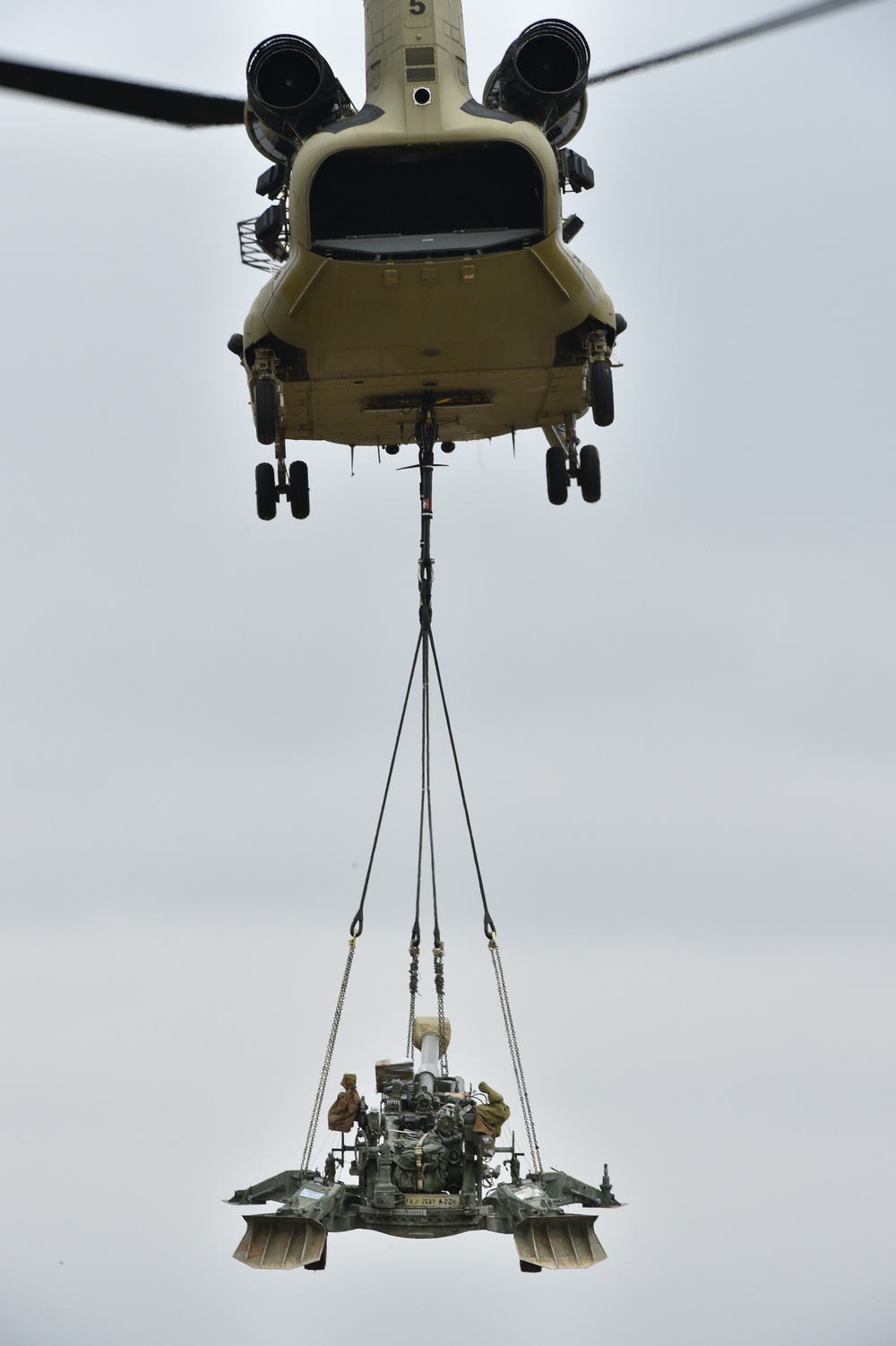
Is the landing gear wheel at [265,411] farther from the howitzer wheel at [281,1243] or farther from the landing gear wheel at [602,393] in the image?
the howitzer wheel at [281,1243]

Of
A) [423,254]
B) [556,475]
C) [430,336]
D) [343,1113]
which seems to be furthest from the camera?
[556,475]

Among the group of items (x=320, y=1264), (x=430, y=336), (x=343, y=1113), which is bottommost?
(x=320, y=1264)

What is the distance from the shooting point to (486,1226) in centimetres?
2344

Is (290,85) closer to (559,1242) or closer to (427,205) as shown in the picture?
(427,205)

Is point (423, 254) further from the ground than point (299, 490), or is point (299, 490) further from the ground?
point (299, 490)

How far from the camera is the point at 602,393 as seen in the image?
2288 cm

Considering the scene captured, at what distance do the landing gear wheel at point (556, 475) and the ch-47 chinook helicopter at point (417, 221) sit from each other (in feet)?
3.47

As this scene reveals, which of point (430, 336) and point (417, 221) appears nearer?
point (417, 221)

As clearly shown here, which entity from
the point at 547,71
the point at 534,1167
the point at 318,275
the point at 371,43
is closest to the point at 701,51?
the point at 547,71

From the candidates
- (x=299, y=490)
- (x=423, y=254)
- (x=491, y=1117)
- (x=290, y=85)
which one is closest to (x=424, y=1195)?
(x=491, y=1117)

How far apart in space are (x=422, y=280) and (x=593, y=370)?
2.65 m

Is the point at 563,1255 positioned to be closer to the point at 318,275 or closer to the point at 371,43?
the point at 318,275

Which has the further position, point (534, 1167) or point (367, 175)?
point (534, 1167)

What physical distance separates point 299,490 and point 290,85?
5.13m
